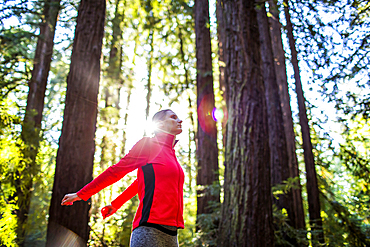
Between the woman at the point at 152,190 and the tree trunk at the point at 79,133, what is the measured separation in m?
2.56

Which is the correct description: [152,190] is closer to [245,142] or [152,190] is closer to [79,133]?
[245,142]

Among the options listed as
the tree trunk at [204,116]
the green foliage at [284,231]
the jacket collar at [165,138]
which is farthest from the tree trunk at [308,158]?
the jacket collar at [165,138]

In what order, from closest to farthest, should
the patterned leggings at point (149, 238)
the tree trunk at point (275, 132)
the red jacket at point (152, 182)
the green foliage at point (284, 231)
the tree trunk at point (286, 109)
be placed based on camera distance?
1. the patterned leggings at point (149, 238)
2. the red jacket at point (152, 182)
3. the green foliage at point (284, 231)
4. the tree trunk at point (275, 132)
5. the tree trunk at point (286, 109)

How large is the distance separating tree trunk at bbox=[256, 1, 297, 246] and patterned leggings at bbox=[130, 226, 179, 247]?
473 centimetres


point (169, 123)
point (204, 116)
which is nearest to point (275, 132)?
point (204, 116)

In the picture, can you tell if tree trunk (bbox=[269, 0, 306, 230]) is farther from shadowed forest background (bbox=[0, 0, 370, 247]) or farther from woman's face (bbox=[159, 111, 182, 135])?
woman's face (bbox=[159, 111, 182, 135])

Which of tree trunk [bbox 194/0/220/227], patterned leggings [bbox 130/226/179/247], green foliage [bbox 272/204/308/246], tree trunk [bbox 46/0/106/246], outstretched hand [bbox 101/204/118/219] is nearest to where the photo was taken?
patterned leggings [bbox 130/226/179/247]

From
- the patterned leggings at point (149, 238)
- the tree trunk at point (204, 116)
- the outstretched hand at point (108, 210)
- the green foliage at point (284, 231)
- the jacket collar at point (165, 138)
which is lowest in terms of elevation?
the green foliage at point (284, 231)

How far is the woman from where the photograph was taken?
7.29 ft

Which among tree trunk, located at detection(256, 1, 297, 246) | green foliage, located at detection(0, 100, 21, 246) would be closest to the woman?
green foliage, located at detection(0, 100, 21, 246)

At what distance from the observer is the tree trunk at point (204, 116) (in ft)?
26.2

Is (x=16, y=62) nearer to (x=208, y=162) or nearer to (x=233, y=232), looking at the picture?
(x=208, y=162)

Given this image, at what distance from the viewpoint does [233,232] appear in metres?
4.18

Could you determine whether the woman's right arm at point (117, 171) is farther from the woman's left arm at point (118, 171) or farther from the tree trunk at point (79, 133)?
the tree trunk at point (79, 133)
